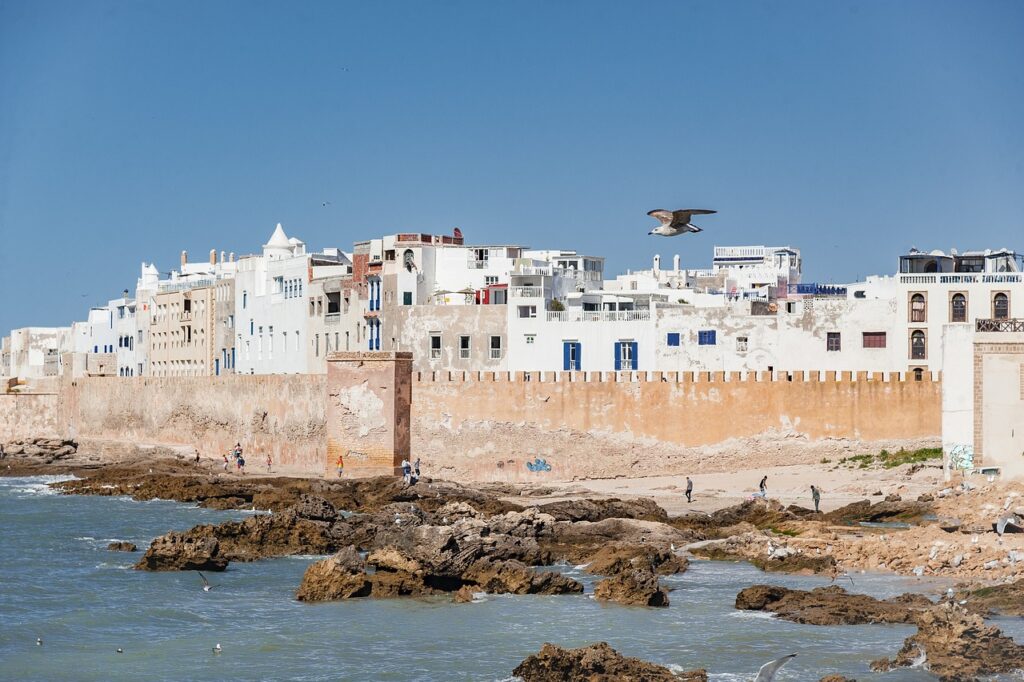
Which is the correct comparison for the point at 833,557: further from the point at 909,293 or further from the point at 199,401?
the point at 199,401

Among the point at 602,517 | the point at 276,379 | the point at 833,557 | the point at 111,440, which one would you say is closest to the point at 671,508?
the point at 602,517

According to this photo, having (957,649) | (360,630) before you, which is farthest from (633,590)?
(957,649)

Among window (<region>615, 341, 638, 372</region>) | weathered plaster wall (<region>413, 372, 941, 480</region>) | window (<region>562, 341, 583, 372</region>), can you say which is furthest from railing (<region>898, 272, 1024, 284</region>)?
window (<region>562, 341, 583, 372</region>)

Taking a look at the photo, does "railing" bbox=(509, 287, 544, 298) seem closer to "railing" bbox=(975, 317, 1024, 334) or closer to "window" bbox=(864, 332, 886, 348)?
"window" bbox=(864, 332, 886, 348)

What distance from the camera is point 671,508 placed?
A: 32.9 meters

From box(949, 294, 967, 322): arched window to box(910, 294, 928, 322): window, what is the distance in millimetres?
715

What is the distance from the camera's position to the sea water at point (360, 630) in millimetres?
19266

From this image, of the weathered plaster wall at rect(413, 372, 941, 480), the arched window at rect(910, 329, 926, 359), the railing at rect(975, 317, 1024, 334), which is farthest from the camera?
the arched window at rect(910, 329, 926, 359)

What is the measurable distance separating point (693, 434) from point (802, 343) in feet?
15.4

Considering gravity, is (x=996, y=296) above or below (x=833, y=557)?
above

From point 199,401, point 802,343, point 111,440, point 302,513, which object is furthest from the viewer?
point 111,440

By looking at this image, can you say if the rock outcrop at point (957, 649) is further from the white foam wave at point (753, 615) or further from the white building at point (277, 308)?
the white building at point (277, 308)

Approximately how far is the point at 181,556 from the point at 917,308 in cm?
2175

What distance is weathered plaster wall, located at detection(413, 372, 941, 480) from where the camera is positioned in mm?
37312
